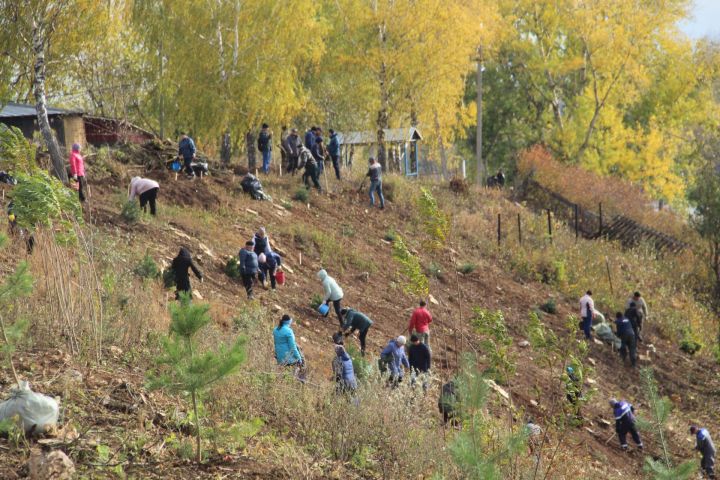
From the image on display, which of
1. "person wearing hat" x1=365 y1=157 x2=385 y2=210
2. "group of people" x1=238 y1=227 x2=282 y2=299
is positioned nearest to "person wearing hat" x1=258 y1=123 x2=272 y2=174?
"person wearing hat" x1=365 y1=157 x2=385 y2=210

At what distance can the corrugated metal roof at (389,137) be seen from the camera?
3741 cm

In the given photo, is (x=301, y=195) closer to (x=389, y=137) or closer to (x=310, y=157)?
(x=310, y=157)

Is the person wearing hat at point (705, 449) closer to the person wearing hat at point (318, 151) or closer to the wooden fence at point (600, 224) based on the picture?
the person wearing hat at point (318, 151)

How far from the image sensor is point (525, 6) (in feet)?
146

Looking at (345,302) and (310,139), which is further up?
(310,139)

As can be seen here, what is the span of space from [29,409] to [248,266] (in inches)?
357

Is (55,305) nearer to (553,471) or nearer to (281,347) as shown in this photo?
(281,347)

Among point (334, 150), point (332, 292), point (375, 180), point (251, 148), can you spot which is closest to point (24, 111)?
point (251, 148)

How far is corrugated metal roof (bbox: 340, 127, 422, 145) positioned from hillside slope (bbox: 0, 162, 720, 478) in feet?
31.1

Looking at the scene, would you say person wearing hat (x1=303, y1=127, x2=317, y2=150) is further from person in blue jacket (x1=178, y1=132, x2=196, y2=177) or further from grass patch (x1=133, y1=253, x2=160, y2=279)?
grass patch (x1=133, y1=253, x2=160, y2=279)

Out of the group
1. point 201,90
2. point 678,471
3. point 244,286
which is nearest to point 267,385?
point 678,471

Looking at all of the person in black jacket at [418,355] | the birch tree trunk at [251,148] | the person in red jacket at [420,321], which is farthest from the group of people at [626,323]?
the birch tree trunk at [251,148]

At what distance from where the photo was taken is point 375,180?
25.4 m

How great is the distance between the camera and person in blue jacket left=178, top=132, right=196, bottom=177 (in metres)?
22.5
